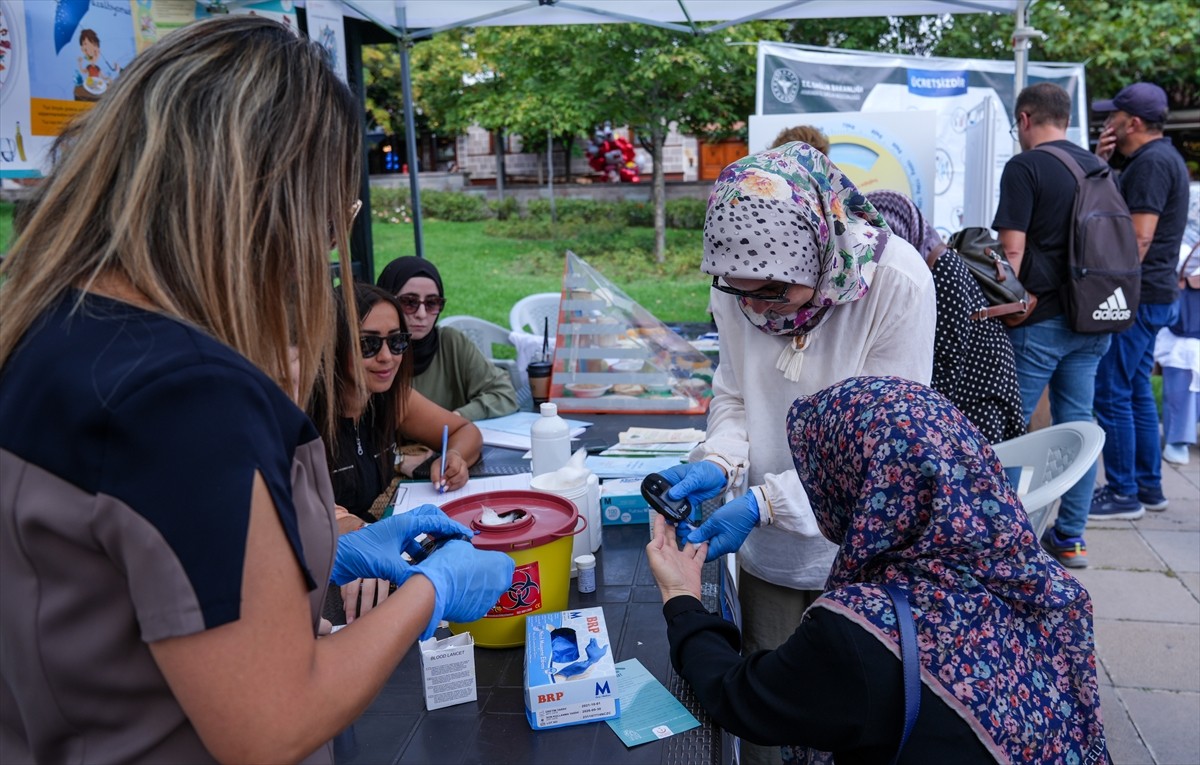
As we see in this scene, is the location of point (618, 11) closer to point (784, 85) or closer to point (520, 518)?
point (784, 85)

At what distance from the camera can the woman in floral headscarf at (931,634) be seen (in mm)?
1242

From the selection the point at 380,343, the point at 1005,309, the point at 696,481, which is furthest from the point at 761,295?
the point at 1005,309

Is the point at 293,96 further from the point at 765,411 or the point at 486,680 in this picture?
the point at 765,411

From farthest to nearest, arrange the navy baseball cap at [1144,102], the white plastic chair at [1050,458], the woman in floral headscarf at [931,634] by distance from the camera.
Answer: the navy baseball cap at [1144,102], the white plastic chair at [1050,458], the woman in floral headscarf at [931,634]

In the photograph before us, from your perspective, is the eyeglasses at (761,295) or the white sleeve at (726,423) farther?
the white sleeve at (726,423)

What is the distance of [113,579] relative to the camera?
0.78 metres

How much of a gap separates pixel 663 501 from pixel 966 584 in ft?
2.08

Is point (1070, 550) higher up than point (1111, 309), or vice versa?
point (1111, 309)

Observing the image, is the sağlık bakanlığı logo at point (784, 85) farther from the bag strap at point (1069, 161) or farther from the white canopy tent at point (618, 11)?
the bag strap at point (1069, 161)

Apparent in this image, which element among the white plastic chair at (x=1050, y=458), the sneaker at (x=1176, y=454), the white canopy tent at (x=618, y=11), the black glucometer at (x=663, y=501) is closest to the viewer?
the black glucometer at (x=663, y=501)

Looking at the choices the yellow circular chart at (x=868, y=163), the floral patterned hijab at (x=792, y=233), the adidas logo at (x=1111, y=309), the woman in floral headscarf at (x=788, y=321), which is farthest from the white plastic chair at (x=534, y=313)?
the floral patterned hijab at (x=792, y=233)

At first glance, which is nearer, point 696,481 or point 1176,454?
point 696,481

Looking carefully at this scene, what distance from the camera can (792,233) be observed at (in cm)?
184

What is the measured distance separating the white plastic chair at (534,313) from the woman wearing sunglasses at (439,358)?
1769mm
